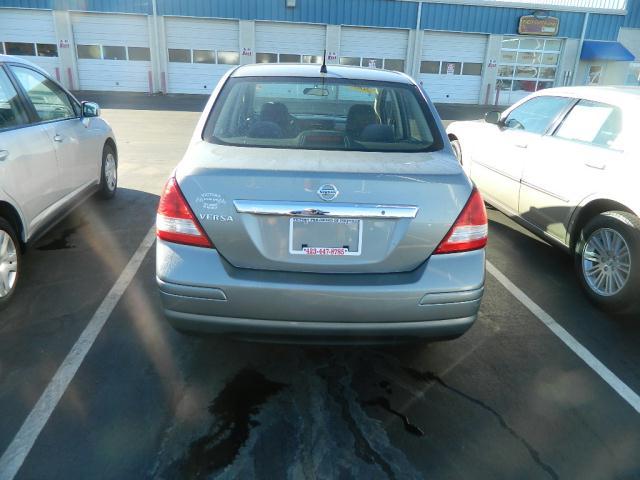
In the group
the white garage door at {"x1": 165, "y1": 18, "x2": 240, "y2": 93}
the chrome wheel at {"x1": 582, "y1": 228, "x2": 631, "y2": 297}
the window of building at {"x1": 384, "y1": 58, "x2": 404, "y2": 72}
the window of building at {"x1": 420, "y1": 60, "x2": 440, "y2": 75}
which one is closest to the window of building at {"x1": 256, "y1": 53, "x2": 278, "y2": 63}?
the white garage door at {"x1": 165, "y1": 18, "x2": 240, "y2": 93}

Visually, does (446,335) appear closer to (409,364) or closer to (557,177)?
(409,364)

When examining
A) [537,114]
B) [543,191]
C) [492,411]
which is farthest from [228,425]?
[537,114]

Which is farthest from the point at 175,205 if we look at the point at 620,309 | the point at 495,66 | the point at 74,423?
the point at 495,66

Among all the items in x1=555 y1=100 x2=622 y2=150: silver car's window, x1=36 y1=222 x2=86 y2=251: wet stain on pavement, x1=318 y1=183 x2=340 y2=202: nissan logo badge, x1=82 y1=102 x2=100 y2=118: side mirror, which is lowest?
x1=36 y1=222 x2=86 y2=251: wet stain on pavement

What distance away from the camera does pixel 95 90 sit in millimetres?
23406

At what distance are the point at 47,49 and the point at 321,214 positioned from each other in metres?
25.2

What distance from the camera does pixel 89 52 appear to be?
22766 millimetres

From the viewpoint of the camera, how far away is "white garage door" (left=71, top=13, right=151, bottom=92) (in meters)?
22.4

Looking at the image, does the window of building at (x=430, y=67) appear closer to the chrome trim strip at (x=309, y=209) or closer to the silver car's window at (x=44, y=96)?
the silver car's window at (x=44, y=96)

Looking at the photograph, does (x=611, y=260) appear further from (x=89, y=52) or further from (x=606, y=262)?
(x=89, y=52)

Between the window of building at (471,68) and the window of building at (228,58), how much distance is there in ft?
36.8

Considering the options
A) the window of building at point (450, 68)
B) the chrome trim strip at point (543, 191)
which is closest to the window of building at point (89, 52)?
the window of building at point (450, 68)

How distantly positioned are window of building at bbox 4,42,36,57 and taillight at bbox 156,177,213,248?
985 inches

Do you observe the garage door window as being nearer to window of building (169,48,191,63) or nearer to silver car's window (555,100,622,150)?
window of building (169,48,191,63)
